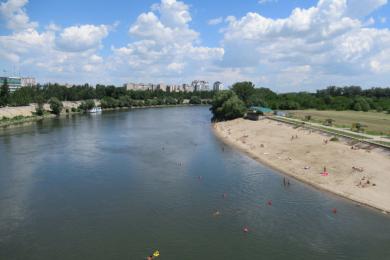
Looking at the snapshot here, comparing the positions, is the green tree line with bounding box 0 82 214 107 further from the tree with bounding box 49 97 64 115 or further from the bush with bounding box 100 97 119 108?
the tree with bounding box 49 97 64 115

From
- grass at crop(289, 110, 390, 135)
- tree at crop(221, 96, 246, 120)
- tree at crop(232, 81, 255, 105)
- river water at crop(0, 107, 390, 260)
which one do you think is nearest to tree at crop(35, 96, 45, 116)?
tree at crop(221, 96, 246, 120)

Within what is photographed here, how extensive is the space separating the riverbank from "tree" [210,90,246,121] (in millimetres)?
32153

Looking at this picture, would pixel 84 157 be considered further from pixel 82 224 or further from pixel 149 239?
pixel 149 239

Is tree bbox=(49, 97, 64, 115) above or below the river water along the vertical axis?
above

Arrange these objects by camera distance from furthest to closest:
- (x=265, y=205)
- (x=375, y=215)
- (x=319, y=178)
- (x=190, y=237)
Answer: (x=319, y=178), (x=265, y=205), (x=375, y=215), (x=190, y=237)

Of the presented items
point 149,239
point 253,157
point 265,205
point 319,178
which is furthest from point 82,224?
point 253,157

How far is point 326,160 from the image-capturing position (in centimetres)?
4581

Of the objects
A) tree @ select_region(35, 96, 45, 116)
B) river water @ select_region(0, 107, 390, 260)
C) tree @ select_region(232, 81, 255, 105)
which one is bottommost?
river water @ select_region(0, 107, 390, 260)

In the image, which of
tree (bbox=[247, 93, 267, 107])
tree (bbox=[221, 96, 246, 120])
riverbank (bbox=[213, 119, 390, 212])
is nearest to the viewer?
riverbank (bbox=[213, 119, 390, 212])

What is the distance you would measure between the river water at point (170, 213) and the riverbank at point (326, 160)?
2253mm

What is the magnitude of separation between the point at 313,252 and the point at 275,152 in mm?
32693

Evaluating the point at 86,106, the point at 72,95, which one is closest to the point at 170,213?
the point at 86,106

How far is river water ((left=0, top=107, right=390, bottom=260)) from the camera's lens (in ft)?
75.4

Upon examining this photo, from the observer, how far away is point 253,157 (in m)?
53.0
